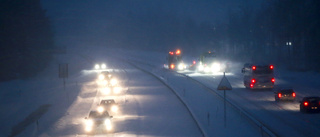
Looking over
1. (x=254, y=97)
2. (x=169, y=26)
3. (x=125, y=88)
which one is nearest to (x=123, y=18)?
(x=169, y=26)

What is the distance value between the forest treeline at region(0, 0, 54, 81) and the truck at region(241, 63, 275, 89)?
127ft

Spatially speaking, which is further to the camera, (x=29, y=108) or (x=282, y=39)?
(x=282, y=39)

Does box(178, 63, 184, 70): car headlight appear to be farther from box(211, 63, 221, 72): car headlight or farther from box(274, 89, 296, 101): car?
box(274, 89, 296, 101): car

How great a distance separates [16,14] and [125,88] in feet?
91.6

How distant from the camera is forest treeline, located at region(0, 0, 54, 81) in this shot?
5109 cm

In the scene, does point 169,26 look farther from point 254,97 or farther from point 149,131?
point 149,131

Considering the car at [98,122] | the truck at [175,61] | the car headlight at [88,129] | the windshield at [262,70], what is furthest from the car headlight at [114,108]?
the truck at [175,61]

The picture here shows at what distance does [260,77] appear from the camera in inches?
1238

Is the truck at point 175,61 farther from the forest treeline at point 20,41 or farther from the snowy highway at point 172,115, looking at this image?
the snowy highway at point 172,115

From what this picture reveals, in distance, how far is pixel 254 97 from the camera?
27938mm

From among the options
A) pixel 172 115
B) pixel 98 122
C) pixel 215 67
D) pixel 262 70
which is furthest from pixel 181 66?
pixel 98 122

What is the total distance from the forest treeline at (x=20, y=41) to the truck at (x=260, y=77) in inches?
1518

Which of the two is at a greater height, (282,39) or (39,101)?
(282,39)

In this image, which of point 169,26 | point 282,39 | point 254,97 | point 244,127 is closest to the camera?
point 244,127
